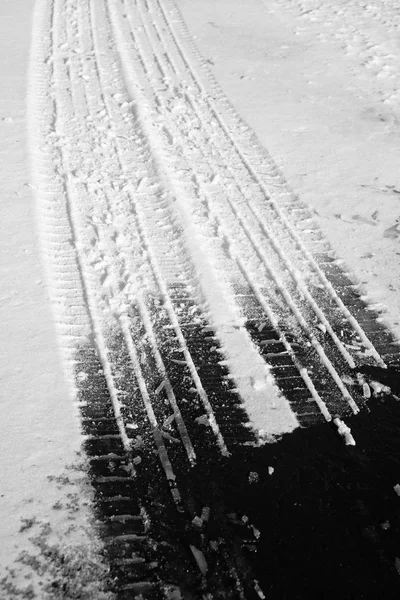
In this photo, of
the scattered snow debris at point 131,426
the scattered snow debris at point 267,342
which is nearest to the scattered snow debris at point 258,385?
the scattered snow debris at point 267,342

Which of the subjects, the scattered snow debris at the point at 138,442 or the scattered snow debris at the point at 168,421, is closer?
the scattered snow debris at the point at 138,442

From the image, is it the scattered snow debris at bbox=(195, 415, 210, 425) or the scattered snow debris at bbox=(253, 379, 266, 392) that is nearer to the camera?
the scattered snow debris at bbox=(195, 415, 210, 425)

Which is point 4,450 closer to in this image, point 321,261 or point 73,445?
point 73,445

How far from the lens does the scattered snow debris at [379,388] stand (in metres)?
3.45

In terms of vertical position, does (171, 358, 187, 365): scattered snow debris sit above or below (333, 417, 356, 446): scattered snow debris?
above

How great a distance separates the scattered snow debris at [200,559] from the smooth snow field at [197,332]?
0.07 feet

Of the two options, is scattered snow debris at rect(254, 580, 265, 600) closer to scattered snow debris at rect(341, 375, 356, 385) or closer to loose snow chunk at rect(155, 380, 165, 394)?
loose snow chunk at rect(155, 380, 165, 394)

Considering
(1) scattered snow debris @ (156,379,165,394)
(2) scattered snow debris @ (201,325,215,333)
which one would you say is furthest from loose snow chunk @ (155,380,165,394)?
(2) scattered snow debris @ (201,325,215,333)

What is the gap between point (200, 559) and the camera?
8.64 ft

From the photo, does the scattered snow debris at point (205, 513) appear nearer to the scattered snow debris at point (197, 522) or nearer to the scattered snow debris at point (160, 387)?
the scattered snow debris at point (197, 522)

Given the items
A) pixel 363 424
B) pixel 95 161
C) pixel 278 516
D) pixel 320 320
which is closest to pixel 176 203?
pixel 95 161

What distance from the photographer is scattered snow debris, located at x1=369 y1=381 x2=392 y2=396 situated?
11.3ft

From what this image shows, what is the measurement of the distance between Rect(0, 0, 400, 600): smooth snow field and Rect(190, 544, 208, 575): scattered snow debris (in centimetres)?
2

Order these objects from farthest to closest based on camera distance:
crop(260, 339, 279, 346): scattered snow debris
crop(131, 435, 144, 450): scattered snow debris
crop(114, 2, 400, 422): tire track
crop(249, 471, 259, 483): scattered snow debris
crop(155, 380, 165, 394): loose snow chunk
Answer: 1. crop(260, 339, 279, 346): scattered snow debris
2. crop(114, 2, 400, 422): tire track
3. crop(155, 380, 165, 394): loose snow chunk
4. crop(131, 435, 144, 450): scattered snow debris
5. crop(249, 471, 259, 483): scattered snow debris
